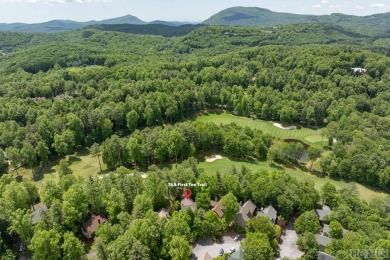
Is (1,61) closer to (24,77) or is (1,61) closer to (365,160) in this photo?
(24,77)

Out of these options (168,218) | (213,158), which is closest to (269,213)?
(168,218)

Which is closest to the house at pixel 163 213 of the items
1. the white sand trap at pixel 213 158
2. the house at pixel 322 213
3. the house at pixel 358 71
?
the white sand trap at pixel 213 158

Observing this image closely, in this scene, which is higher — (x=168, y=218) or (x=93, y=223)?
A: (x=168, y=218)

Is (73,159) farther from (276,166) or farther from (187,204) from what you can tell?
(276,166)

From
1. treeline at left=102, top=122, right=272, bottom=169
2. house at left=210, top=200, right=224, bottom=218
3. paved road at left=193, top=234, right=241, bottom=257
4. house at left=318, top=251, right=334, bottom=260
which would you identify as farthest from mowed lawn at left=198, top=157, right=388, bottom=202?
house at left=318, top=251, right=334, bottom=260

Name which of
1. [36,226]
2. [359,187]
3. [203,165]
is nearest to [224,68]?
[203,165]

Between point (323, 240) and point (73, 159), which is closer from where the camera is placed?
point (323, 240)
